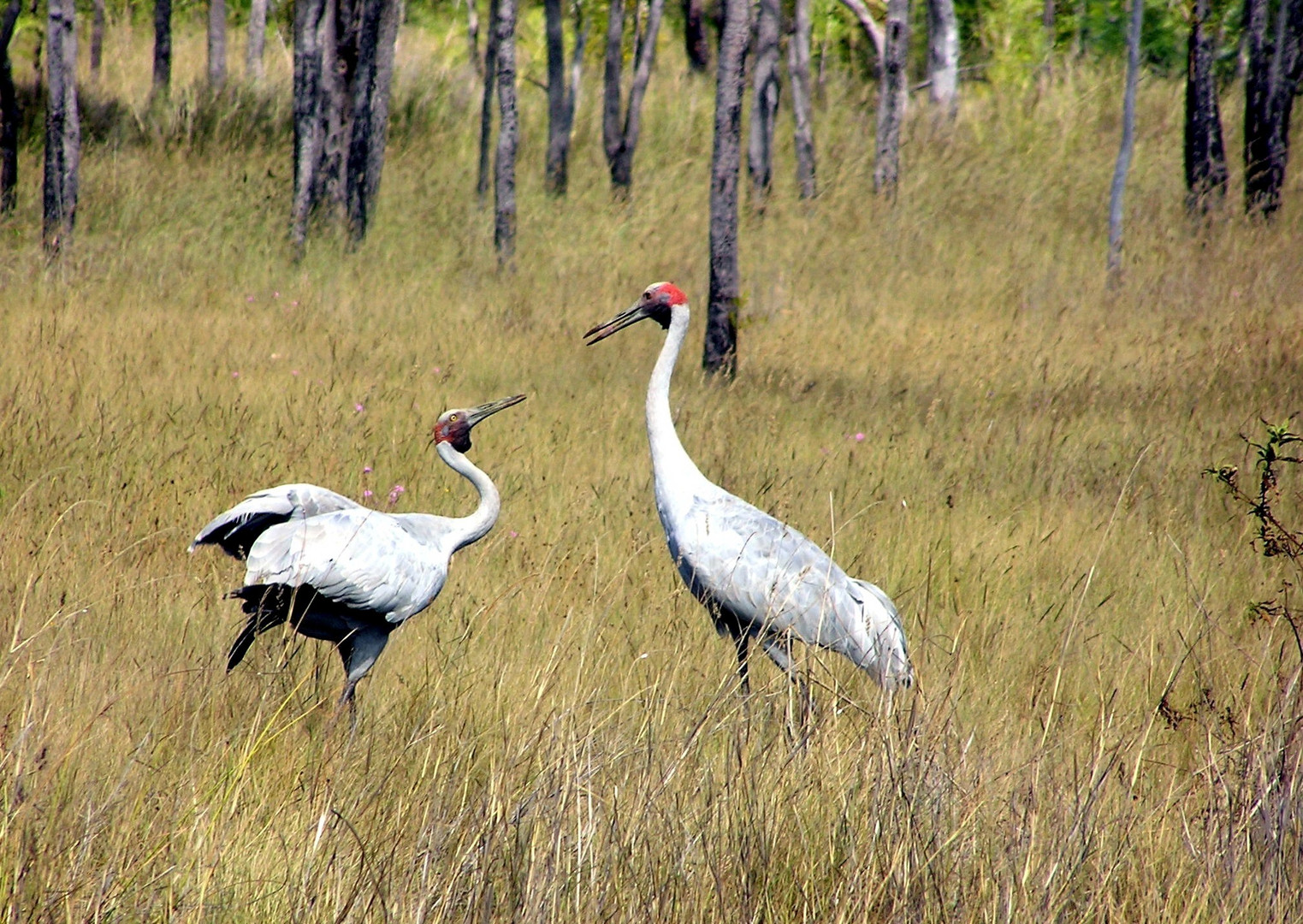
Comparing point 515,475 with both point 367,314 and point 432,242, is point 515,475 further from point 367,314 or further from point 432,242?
point 432,242

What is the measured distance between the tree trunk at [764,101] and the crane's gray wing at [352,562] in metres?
10.9

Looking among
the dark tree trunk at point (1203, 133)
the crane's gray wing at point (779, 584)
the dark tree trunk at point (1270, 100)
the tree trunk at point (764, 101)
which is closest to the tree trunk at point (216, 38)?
the tree trunk at point (764, 101)

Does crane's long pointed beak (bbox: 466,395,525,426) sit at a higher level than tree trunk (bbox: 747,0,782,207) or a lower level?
lower

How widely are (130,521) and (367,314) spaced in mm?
4418

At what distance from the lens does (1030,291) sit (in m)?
11.5

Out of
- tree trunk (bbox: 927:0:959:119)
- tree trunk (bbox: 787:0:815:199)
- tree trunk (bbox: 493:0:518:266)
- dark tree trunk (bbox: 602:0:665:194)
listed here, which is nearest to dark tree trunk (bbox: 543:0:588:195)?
dark tree trunk (bbox: 602:0:665:194)

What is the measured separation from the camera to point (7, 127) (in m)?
11.1

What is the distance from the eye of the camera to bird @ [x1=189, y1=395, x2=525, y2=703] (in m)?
3.46

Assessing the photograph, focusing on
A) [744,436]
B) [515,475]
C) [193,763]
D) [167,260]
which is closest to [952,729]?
[193,763]

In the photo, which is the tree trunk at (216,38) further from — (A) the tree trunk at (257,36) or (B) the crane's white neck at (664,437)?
(B) the crane's white neck at (664,437)

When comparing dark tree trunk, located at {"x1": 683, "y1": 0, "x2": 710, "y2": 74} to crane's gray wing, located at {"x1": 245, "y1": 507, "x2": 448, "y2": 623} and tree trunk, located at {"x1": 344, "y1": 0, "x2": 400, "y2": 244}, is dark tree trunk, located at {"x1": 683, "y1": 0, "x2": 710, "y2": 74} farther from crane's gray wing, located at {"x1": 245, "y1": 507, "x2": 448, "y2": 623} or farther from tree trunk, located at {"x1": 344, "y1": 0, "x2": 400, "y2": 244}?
crane's gray wing, located at {"x1": 245, "y1": 507, "x2": 448, "y2": 623}

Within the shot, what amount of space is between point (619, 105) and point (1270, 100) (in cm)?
744

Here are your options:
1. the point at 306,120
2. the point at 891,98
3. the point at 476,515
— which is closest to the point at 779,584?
the point at 476,515

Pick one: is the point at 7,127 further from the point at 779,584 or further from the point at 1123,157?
the point at 1123,157
